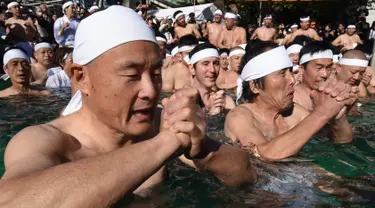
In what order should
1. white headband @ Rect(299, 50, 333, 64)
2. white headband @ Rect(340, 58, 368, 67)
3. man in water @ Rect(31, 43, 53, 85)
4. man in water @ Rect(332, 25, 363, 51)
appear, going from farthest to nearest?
man in water @ Rect(332, 25, 363, 51) → man in water @ Rect(31, 43, 53, 85) → white headband @ Rect(340, 58, 368, 67) → white headband @ Rect(299, 50, 333, 64)

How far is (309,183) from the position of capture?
4.12 meters

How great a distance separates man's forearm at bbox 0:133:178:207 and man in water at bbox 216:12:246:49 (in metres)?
13.0

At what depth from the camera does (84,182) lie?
1.83 meters

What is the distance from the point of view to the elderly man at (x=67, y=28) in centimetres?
1211

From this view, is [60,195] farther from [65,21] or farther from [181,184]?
[65,21]

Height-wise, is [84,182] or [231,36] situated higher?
[84,182]

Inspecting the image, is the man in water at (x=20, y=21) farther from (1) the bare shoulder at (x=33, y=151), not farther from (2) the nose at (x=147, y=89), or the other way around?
(2) the nose at (x=147, y=89)

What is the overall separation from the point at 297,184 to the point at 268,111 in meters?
1.22

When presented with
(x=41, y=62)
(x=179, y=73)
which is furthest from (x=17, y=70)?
(x=179, y=73)

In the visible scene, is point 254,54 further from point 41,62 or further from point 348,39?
point 348,39

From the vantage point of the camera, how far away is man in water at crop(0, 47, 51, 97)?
8453 mm

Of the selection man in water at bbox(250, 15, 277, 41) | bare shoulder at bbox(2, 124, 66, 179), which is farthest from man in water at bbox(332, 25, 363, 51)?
bare shoulder at bbox(2, 124, 66, 179)

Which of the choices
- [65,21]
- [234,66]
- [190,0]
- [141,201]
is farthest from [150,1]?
[141,201]

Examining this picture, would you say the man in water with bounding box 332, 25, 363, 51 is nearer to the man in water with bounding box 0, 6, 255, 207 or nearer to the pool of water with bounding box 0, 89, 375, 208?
the pool of water with bounding box 0, 89, 375, 208
